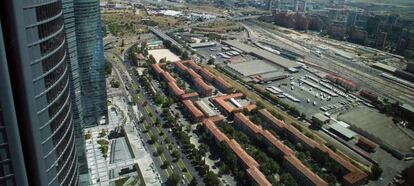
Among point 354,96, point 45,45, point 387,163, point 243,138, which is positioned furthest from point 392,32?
point 45,45

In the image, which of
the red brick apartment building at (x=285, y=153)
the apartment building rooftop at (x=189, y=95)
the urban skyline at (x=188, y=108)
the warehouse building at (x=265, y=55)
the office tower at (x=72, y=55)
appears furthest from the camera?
the warehouse building at (x=265, y=55)

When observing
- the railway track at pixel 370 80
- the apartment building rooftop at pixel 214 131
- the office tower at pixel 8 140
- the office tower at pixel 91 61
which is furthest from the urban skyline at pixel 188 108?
the railway track at pixel 370 80

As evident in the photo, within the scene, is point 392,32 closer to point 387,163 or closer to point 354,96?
point 354,96

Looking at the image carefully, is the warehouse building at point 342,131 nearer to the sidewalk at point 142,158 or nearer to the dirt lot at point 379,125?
the dirt lot at point 379,125

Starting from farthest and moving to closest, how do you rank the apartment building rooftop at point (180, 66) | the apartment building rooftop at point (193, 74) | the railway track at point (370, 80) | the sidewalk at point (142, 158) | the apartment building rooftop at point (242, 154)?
1. the apartment building rooftop at point (180, 66)
2. the railway track at point (370, 80)
3. the apartment building rooftop at point (193, 74)
4. the apartment building rooftop at point (242, 154)
5. the sidewalk at point (142, 158)

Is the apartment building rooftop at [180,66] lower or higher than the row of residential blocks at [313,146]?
higher

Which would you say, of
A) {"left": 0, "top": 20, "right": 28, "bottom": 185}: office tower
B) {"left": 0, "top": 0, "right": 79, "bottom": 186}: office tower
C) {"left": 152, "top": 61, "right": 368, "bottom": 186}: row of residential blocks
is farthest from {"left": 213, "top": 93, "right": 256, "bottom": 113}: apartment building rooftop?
{"left": 0, "top": 20, "right": 28, "bottom": 185}: office tower

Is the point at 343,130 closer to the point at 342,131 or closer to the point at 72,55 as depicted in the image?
the point at 342,131

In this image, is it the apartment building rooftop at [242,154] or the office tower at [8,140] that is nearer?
the office tower at [8,140]
